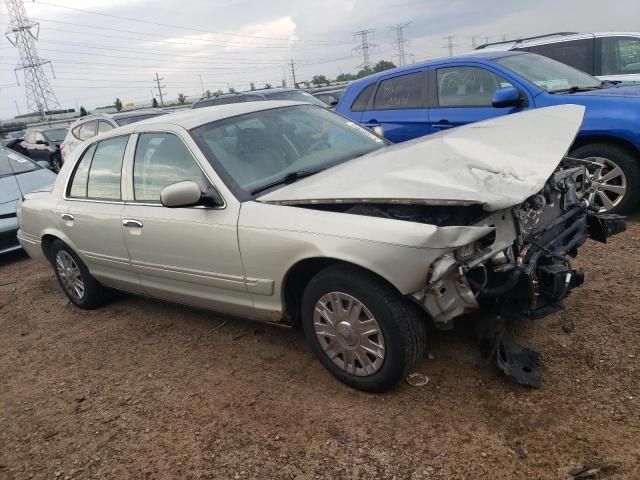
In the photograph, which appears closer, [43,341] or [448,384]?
[448,384]

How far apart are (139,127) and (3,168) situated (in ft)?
18.4

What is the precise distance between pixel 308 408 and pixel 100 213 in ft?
7.65

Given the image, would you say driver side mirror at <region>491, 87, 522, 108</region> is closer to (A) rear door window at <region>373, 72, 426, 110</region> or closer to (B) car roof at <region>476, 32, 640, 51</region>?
(A) rear door window at <region>373, 72, 426, 110</region>

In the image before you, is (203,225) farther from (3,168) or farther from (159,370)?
(3,168)

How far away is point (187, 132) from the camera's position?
144 inches

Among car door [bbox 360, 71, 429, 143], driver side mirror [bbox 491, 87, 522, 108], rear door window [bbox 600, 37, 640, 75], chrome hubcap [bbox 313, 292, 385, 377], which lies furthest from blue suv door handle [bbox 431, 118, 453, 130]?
chrome hubcap [bbox 313, 292, 385, 377]

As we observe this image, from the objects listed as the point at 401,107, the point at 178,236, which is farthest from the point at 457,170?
the point at 401,107

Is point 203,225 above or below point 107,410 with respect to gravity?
above

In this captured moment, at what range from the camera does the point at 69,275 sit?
5059mm

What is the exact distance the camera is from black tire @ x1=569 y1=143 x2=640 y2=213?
5043 millimetres

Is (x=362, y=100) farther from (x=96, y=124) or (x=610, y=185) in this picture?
(x=96, y=124)

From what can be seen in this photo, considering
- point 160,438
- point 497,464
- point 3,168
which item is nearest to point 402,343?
point 497,464

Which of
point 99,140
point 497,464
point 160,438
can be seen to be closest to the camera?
point 497,464

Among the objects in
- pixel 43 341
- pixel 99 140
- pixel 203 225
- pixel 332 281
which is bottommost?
pixel 43 341
